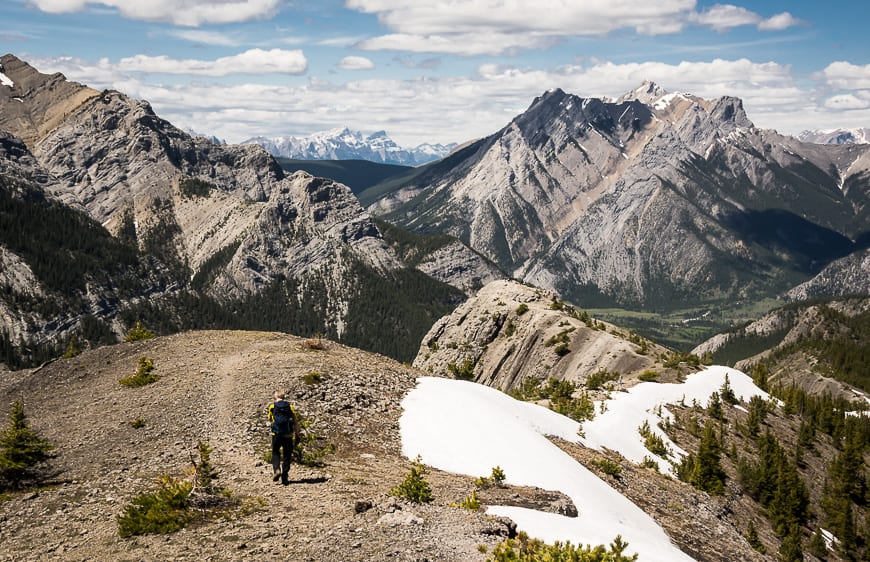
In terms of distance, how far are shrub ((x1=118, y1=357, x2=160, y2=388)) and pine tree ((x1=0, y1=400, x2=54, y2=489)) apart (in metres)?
11.7

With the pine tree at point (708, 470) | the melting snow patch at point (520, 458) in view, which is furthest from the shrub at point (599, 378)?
the melting snow patch at point (520, 458)

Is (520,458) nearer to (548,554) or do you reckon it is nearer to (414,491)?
(414,491)

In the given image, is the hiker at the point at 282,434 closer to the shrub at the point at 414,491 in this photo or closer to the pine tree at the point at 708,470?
the shrub at the point at 414,491

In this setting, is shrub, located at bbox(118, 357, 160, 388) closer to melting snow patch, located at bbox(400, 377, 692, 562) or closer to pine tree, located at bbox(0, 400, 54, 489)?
pine tree, located at bbox(0, 400, 54, 489)

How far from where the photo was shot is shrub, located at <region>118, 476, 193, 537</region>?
19.0 metres

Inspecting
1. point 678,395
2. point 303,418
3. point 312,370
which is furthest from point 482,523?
point 678,395

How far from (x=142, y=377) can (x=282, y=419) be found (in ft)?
70.4

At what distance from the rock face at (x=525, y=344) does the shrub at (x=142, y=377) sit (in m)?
39.5

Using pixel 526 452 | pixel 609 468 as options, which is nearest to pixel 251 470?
pixel 526 452

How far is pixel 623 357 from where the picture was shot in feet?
237

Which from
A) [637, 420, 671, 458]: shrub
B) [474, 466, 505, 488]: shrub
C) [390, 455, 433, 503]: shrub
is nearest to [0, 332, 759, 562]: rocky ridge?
[390, 455, 433, 503]: shrub

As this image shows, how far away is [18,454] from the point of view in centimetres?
2548

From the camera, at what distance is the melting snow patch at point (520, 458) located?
21.2 m

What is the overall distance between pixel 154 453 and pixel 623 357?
188 ft
